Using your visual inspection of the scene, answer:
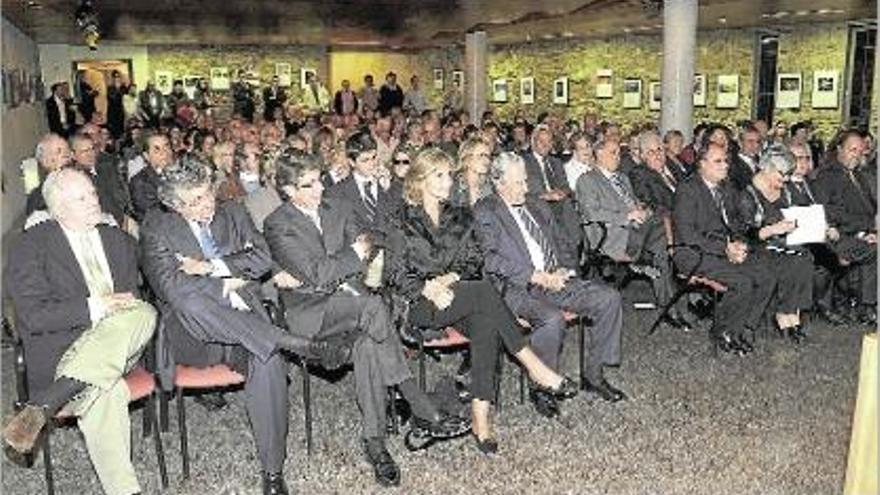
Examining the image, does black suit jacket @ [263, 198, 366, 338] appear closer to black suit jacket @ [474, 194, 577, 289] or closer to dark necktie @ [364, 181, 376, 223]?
black suit jacket @ [474, 194, 577, 289]

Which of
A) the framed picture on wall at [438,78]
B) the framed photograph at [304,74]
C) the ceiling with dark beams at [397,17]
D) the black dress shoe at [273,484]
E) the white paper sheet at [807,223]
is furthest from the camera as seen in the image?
the framed photograph at [304,74]

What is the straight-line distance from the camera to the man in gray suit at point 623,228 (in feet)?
20.5

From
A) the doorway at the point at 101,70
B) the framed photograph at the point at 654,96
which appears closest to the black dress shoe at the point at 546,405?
the framed photograph at the point at 654,96

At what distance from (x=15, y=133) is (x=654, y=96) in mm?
11422

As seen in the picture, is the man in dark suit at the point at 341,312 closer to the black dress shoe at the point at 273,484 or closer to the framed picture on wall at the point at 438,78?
the black dress shoe at the point at 273,484

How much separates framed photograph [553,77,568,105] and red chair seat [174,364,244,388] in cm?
1702

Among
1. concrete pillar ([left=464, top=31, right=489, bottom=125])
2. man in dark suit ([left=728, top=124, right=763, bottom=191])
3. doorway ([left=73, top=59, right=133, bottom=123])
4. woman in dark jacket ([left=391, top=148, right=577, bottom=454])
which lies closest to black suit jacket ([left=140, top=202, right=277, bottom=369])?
woman in dark jacket ([left=391, top=148, right=577, bottom=454])

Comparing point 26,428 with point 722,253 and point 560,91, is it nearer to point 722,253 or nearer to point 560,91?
point 722,253

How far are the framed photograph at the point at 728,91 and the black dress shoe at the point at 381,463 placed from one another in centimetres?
1357

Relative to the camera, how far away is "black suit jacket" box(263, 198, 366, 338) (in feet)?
13.3

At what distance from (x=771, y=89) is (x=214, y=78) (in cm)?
1577

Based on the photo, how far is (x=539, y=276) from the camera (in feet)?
15.1

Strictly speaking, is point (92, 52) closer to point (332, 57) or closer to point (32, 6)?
point (332, 57)

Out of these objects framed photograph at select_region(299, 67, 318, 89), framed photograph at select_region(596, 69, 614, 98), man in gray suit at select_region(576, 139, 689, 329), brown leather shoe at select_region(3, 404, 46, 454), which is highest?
framed photograph at select_region(299, 67, 318, 89)
